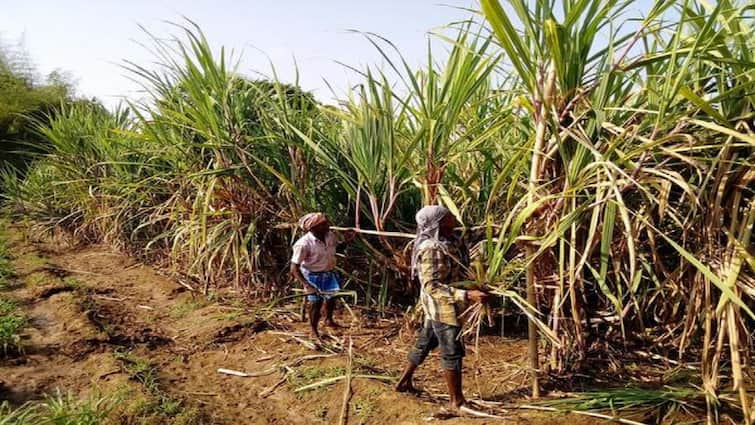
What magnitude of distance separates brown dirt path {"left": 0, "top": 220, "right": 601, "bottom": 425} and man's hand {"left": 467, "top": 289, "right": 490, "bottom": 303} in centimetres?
42

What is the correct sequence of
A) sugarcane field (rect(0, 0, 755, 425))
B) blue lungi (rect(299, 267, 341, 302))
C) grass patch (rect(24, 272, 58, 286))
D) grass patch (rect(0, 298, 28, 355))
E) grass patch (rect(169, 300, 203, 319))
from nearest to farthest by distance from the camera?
sugarcane field (rect(0, 0, 755, 425)) → grass patch (rect(0, 298, 28, 355)) → blue lungi (rect(299, 267, 341, 302)) → grass patch (rect(169, 300, 203, 319)) → grass patch (rect(24, 272, 58, 286))

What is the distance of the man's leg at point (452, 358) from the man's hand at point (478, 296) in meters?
0.20

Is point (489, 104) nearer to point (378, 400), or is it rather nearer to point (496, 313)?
point (496, 313)

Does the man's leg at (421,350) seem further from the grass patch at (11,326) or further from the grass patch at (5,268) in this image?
the grass patch at (5,268)

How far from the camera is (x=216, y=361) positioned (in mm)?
3229

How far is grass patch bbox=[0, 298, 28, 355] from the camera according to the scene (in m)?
3.26

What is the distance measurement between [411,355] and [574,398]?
73 cm

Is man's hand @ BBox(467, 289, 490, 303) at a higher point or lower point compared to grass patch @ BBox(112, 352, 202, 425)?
higher

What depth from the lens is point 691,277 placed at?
223cm

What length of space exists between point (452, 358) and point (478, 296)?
1.06 feet

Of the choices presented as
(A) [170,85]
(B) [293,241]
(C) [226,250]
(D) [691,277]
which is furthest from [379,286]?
(A) [170,85]

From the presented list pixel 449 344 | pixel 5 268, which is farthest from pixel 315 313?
pixel 5 268

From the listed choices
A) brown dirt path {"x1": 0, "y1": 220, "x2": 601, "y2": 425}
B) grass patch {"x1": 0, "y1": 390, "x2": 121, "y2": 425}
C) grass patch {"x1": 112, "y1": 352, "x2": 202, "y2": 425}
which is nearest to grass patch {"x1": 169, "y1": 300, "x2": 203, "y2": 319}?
brown dirt path {"x1": 0, "y1": 220, "x2": 601, "y2": 425}

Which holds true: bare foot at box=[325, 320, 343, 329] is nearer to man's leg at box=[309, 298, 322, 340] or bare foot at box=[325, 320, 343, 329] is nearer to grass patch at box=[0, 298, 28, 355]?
man's leg at box=[309, 298, 322, 340]
